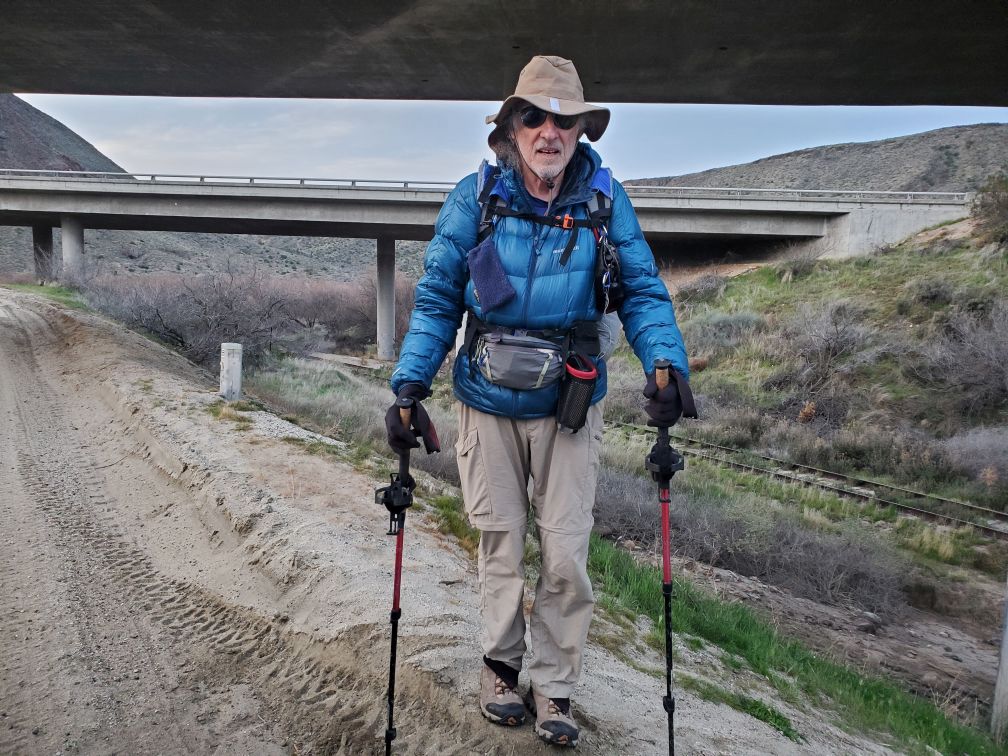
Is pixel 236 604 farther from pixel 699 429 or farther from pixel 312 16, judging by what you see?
pixel 699 429

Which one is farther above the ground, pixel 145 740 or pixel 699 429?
pixel 145 740

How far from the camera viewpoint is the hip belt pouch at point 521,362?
2740 millimetres

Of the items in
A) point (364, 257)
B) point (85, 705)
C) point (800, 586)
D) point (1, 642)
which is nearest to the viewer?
point (85, 705)

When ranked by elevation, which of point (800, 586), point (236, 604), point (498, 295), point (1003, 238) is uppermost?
point (1003, 238)

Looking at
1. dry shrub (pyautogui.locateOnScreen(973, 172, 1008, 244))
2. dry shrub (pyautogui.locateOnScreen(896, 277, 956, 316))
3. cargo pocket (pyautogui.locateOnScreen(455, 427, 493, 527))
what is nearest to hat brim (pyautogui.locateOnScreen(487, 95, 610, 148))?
cargo pocket (pyautogui.locateOnScreen(455, 427, 493, 527))

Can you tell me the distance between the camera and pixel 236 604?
4.34 meters

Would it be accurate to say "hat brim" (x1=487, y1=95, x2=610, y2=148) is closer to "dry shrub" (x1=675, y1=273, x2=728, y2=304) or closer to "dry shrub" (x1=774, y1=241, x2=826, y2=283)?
"dry shrub" (x1=774, y1=241, x2=826, y2=283)

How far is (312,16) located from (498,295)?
29.5 feet

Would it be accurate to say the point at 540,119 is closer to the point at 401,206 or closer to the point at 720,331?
the point at 720,331

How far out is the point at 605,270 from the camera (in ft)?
9.18

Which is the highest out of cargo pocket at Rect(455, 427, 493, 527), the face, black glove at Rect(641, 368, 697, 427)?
the face

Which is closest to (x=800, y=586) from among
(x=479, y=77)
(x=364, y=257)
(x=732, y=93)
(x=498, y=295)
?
(x=498, y=295)

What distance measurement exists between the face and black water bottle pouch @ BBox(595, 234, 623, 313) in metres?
0.33

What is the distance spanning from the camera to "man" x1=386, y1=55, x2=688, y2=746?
277 cm
